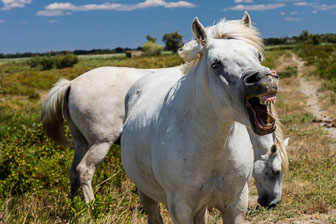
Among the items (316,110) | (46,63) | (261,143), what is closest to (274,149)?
(261,143)

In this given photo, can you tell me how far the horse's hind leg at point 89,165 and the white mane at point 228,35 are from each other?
250 cm

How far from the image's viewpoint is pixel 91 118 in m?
4.69

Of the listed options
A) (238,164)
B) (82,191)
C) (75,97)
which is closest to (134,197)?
(82,191)

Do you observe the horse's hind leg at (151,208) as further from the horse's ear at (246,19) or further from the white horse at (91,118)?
the horse's ear at (246,19)

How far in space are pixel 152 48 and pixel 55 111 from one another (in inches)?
A: 3039

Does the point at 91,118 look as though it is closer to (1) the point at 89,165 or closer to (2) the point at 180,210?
(1) the point at 89,165

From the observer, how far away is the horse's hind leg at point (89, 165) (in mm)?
4551

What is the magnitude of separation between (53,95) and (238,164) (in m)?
3.34

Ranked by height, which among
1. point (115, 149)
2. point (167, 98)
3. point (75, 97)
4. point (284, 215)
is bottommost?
point (284, 215)

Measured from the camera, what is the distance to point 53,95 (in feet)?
16.5

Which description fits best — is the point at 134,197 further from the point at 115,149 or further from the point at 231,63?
the point at 231,63

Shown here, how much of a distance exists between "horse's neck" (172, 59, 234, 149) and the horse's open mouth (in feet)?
0.97

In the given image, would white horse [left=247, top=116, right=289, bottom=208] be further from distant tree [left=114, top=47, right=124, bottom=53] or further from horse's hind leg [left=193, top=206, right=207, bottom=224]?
distant tree [left=114, top=47, right=124, bottom=53]

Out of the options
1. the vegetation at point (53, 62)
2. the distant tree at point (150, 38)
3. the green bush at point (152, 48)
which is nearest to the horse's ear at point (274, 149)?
the vegetation at point (53, 62)
